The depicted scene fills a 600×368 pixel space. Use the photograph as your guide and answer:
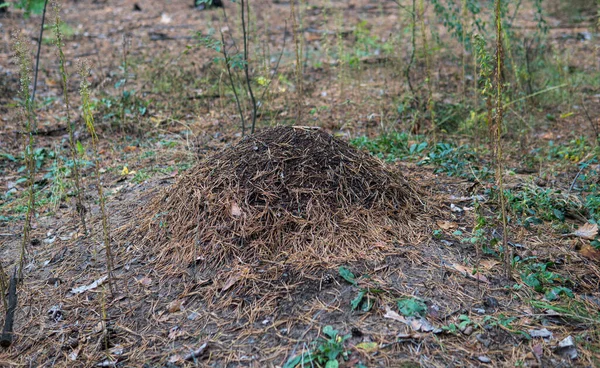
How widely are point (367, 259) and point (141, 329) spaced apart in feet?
4.10

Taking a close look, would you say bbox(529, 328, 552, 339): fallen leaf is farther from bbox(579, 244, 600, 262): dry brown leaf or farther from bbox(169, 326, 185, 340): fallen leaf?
bbox(169, 326, 185, 340): fallen leaf

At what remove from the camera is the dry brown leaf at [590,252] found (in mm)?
2846

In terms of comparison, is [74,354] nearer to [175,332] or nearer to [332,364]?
[175,332]

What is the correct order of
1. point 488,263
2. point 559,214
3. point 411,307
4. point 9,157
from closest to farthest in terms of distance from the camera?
point 411,307 < point 488,263 < point 559,214 < point 9,157

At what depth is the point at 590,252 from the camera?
2875 mm

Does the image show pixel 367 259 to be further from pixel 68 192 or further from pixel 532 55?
pixel 532 55

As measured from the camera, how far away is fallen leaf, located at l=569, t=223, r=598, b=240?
9.90 ft

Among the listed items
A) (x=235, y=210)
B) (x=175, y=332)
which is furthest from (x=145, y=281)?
(x=235, y=210)

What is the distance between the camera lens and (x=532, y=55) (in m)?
6.24

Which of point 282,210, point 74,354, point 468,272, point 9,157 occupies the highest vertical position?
point 282,210

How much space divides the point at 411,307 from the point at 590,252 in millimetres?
1254

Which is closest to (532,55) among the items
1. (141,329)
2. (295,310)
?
(295,310)

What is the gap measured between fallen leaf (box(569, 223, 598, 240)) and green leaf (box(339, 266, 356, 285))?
1514 mm

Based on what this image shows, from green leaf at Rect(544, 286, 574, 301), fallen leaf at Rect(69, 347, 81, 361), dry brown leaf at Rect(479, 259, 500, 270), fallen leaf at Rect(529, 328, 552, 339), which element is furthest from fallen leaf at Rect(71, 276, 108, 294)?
green leaf at Rect(544, 286, 574, 301)
